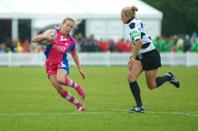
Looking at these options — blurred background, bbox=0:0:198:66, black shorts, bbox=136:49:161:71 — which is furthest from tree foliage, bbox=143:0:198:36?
black shorts, bbox=136:49:161:71

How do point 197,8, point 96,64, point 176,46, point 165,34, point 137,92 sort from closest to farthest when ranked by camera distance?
point 137,92 < point 96,64 < point 176,46 < point 197,8 < point 165,34

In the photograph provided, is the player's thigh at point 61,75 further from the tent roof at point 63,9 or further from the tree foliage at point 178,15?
the tree foliage at point 178,15

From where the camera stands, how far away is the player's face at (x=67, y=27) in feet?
50.6

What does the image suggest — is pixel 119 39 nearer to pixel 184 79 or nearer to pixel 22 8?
pixel 22 8

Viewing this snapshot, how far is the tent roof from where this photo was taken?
44.0 m

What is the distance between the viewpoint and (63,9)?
45.3 meters

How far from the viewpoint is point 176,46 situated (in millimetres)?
47844

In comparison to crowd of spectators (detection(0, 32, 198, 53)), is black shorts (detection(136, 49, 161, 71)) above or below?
above

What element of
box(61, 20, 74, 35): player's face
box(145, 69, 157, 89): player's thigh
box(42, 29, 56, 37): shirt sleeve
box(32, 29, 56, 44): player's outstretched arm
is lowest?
box(145, 69, 157, 89): player's thigh

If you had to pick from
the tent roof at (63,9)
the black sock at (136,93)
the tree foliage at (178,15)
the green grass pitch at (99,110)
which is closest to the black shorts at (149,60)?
the black sock at (136,93)

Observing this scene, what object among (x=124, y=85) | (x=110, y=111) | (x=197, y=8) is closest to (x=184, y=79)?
(x=124, y=85)

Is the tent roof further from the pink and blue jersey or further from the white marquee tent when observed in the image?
the pink and blue jersey

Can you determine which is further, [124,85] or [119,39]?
[119,39]

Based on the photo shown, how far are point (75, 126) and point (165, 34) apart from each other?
67915 millimetres
